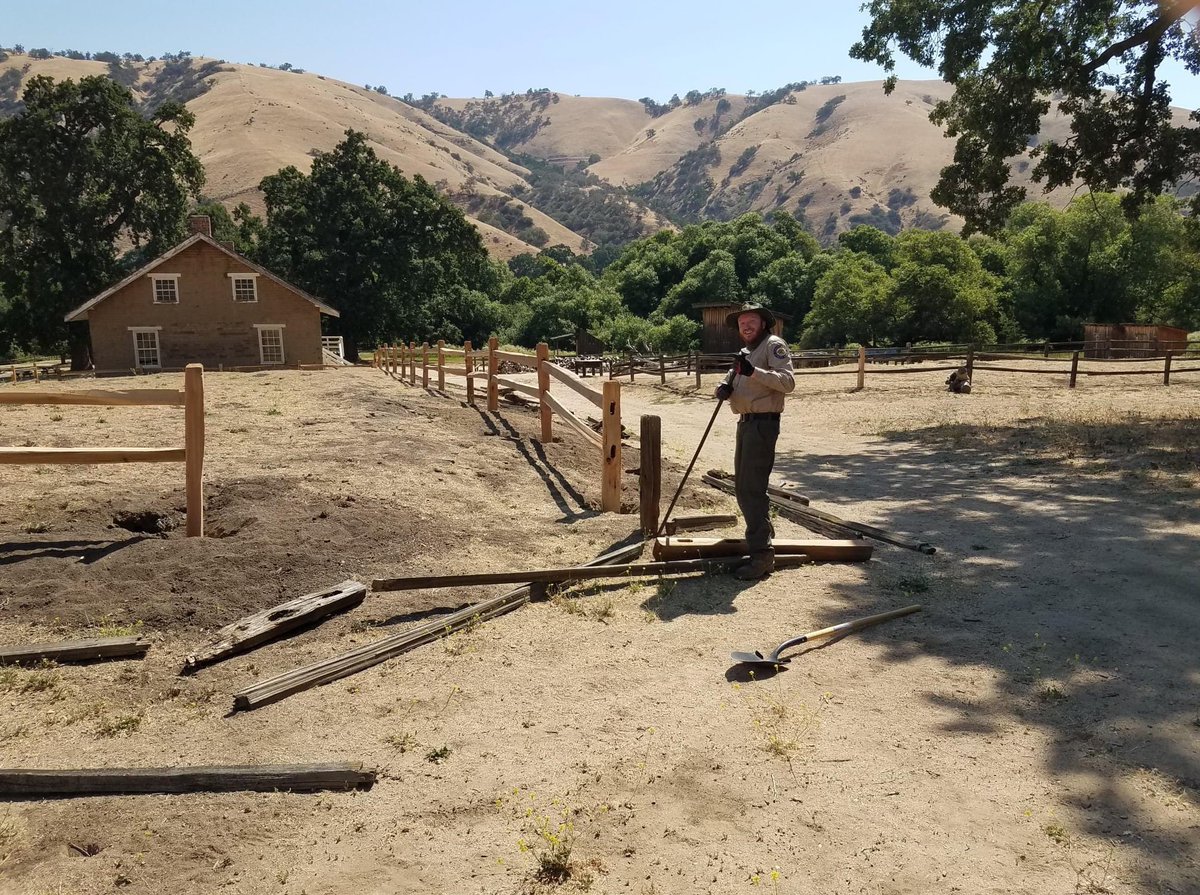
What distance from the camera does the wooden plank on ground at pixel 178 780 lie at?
3438 millimetres

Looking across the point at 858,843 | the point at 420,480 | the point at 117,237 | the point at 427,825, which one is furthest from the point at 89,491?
the point at 117,237

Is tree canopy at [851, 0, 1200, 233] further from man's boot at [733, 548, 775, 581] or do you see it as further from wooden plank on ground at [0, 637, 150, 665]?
wooden plank on ground at [0, 637, 150, 665]

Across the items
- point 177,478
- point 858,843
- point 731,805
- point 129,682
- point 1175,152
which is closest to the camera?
point 858,843

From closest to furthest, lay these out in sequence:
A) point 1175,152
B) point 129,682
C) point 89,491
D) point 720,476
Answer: point 129,682 < point 89,491 < point 720,476 < point 1175,152

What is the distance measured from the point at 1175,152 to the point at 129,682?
1701cm

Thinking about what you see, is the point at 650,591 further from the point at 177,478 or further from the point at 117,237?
the point at 117,237

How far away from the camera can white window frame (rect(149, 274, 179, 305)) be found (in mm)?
33000

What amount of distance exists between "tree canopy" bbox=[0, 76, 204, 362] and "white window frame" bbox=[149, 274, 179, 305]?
23.4ft

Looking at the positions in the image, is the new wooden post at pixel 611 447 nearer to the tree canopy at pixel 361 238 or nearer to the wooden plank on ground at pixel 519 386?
the wooden plank on ground at pixel 519 386

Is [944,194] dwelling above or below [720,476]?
above

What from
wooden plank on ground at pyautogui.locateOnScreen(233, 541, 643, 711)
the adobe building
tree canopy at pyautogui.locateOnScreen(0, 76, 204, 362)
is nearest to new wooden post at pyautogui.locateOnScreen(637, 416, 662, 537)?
wooden plank on ground at pyautogui.locateOnScreen(233, 541, 643, 711)

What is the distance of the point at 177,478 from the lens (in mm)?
8188

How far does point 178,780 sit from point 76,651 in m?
1.67

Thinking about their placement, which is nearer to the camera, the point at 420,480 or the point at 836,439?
the point at 420,480
